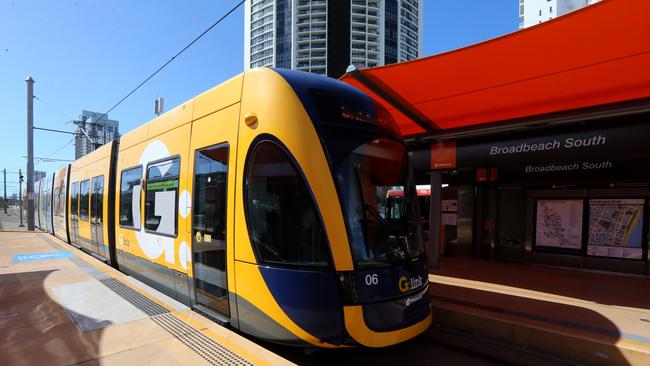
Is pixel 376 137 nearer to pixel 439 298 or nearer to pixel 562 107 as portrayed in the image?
pixel 439 298

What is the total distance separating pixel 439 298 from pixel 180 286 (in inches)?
162

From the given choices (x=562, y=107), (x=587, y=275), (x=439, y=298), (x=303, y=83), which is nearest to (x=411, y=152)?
(x=562, y=107)

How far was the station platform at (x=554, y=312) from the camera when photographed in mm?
4352

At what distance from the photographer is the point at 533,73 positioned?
18.5 ft

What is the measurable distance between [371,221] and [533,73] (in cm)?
385

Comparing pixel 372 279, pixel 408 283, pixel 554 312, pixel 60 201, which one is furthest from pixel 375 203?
pixel 60 201

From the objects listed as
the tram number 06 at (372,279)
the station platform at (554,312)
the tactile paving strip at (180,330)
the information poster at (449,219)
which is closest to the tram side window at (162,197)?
the tactile paving strip at (180,330)

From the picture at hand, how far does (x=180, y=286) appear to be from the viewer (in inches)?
217

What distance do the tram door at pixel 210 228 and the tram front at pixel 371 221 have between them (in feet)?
4.78

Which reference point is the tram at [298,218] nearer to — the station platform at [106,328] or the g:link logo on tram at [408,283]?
the g:link logo on tram at [408,283]

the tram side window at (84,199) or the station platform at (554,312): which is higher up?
the tram side window at (84,199)

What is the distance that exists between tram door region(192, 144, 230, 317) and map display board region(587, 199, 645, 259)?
867cm

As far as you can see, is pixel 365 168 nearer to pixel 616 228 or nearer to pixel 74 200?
pixel 616 228

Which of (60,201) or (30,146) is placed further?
(30,146)
